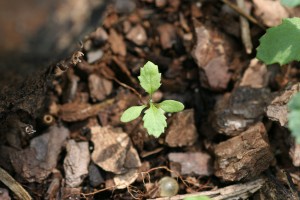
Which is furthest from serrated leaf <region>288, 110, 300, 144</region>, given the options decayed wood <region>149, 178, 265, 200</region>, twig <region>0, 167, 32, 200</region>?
twig <region>0, 167, 32, 200</region>

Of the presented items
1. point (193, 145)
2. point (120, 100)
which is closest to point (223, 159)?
point (193, 145)

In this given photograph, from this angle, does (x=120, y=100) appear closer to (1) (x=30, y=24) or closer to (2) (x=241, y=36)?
(2) (x=241, y=36)

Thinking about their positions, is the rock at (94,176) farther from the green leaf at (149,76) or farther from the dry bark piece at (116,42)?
the dry bark piece at (116,42)

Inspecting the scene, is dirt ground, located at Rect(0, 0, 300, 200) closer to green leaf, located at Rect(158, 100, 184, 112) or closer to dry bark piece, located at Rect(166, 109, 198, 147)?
dry bark piece, located at Rect(166, 109, 198, 147)

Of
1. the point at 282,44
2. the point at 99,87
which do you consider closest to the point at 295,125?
the point at 282,44

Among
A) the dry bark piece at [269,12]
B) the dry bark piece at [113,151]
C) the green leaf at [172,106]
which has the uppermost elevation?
the dry bark piece at [269,12]

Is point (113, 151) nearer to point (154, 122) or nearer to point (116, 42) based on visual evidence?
point (154, 122)

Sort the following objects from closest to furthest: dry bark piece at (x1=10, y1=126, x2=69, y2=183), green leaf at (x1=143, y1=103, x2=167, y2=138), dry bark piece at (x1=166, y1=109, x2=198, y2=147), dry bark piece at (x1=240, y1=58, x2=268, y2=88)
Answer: green leaf at (x1=143, y1=103, x2=167, y2=138), dry bark piece at (x1=10, y1=126, x2=69, y2=183), dry bark piece at (x1=166, y1=109, x2=198, y2=147), dry bark piece at (x1=240, y1=58, x2=268, y2=88)

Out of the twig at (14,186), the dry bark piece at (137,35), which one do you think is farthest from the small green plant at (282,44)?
the twig at (14,186)
